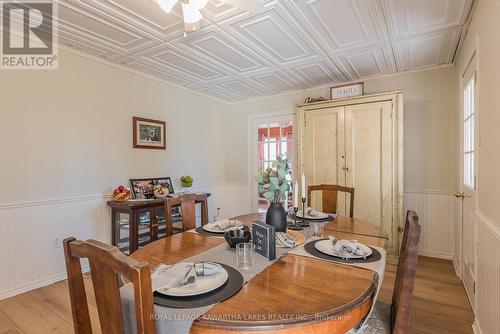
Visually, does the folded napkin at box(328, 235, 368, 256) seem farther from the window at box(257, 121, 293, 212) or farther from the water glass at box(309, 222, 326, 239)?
the window at box(257, 121, 293, 212)

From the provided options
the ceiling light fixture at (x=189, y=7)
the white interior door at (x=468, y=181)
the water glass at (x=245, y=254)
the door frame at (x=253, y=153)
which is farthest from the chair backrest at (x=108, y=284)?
the door frame at (x=253, y=153)

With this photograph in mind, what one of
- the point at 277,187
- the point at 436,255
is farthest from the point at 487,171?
the point at 436,255

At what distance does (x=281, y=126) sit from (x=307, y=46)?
185 cm

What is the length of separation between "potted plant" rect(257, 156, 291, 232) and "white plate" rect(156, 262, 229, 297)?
0.62 metres

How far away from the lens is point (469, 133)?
2316mm

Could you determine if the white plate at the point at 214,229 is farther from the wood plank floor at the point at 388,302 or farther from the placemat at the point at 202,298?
the wood plank floor at the point at 388,302

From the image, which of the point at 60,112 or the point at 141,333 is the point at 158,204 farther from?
the point at 141,333

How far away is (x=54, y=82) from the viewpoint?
2590mm

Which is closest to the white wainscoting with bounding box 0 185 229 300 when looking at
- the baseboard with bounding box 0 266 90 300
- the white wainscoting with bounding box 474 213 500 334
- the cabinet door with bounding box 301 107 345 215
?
the baseboard with bounding box 0 266 90 300

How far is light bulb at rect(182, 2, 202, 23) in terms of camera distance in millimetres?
1634

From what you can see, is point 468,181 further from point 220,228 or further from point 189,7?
point 189,7

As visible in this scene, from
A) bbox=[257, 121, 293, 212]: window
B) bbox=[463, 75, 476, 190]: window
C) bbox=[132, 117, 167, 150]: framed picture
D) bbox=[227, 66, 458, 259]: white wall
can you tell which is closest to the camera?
bbox=[463, 75, 476, 190]: window

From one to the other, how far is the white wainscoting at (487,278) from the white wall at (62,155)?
11.0 ft

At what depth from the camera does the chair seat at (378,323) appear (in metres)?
1.17
